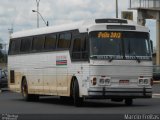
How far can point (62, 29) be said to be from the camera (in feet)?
81.6

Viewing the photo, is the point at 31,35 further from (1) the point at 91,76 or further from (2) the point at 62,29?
(1) the point at 91,76

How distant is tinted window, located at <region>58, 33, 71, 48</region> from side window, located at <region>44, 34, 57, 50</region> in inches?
21.1

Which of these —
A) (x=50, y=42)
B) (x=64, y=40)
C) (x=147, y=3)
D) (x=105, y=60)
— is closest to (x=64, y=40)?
(x=64, y=40)

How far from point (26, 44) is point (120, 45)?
7.26 metres

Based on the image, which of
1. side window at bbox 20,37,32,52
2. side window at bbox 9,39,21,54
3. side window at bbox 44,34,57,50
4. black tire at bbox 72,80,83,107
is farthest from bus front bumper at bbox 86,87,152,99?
side window at bbox 9,39,21,54

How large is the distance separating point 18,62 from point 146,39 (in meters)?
8.53

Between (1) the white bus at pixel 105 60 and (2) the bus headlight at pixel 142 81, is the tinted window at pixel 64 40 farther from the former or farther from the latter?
(2) the bus headlight at pixel 142 81

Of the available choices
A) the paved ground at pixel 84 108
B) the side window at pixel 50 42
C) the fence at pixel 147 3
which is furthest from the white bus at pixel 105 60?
the fence at pixel 147 3

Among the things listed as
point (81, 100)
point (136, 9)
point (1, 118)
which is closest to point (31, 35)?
point (81, 100)

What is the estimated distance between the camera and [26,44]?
2869cm

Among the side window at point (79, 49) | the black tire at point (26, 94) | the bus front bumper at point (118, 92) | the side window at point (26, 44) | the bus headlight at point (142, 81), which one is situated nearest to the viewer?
the bus front bumper at point (118, 92)

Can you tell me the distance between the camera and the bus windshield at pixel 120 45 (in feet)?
73.0

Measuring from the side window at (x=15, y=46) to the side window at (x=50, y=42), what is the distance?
3.71 meters

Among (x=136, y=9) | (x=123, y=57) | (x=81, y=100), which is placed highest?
(x=136, y=9)
